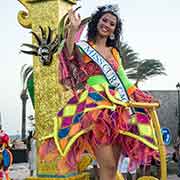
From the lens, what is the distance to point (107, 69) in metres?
3.23

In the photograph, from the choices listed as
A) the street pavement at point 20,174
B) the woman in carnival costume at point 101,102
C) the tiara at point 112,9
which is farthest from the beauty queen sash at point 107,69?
the street pavement at point 20,174

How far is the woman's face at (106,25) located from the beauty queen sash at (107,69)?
140 millimetres

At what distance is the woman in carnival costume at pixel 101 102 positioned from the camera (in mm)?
2986

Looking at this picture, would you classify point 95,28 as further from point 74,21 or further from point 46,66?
point 46,66

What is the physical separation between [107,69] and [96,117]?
427mm

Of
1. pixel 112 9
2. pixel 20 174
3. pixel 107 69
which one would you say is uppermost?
pixel 112 9

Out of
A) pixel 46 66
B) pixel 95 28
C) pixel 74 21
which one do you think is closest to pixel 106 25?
pixel 95 28

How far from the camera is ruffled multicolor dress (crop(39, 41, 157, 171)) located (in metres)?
2.98

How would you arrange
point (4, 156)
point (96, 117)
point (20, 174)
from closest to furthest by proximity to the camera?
point (96, 117) < point (4, 156) < point (20, 174)

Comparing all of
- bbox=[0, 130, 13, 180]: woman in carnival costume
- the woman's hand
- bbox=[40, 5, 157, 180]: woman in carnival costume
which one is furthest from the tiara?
bbox=[0, 130, 13, 180]: woman in carnival costume

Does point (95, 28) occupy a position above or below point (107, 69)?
above

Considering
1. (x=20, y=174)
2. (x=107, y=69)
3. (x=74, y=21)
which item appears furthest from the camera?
(x=20, y=174)

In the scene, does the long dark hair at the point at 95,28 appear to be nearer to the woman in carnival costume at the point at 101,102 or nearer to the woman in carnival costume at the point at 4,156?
the woman in carnival costume at the point at 101,102

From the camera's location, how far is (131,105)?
3.02m
